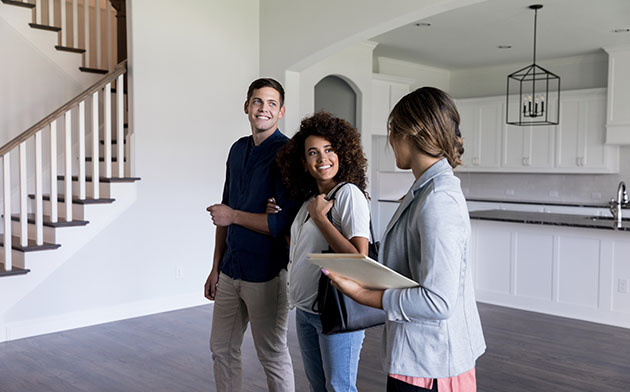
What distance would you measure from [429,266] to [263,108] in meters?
1.32

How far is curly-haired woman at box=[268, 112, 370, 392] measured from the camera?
6.16 ft

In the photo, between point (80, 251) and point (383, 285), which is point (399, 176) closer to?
point (80, 251)

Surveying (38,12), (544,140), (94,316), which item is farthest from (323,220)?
(544,140)

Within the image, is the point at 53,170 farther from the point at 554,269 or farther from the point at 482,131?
the point at 482,131

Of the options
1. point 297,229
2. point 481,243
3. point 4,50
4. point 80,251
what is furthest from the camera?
point 481,243

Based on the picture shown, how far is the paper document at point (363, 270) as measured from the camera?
A: 48.9 inches

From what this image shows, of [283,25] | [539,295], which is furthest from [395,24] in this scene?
[539,295]

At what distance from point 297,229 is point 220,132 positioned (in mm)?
4023

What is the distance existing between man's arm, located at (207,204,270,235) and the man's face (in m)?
0.36

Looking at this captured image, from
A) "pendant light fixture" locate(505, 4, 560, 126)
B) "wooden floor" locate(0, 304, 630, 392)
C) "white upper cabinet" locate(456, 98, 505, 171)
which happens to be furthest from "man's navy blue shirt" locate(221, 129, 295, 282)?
"white upper cabinet" locate(456, 98, 505, 171)

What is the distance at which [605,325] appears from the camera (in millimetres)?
5070

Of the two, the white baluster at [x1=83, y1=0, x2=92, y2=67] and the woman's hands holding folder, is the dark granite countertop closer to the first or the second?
the white baluster at [x1=83, y1=0, x2=92, y2=67]

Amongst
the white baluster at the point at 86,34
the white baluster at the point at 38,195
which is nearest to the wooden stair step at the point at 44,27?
the white baluster at the point at 86,34

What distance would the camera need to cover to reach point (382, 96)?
8.06 meters
